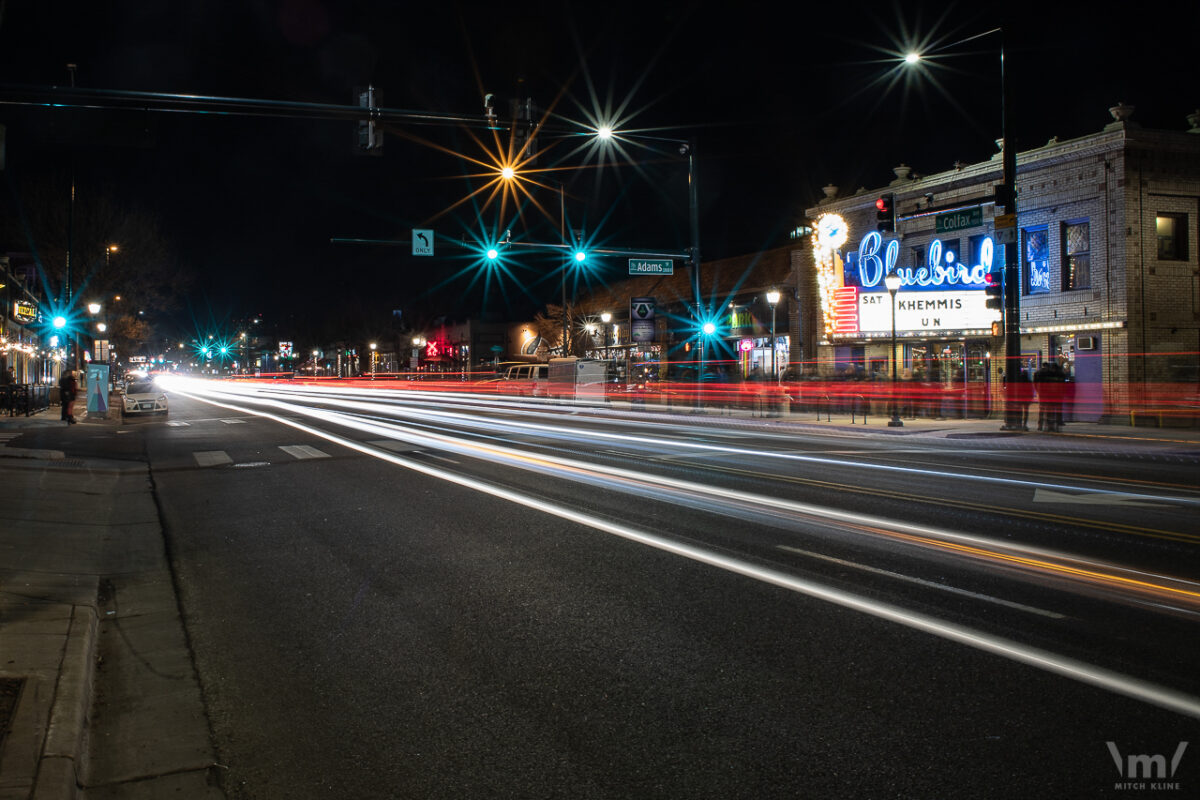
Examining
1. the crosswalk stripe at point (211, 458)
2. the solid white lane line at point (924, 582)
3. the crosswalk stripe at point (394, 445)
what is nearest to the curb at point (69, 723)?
the solid white lane line at point (924, 582)

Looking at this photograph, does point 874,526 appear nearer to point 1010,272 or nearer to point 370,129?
point 370,129

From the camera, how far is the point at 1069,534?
837 centimetres

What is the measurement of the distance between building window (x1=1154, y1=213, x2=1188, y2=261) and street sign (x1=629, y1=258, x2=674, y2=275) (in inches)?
612

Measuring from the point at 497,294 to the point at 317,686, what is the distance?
91.7 metres

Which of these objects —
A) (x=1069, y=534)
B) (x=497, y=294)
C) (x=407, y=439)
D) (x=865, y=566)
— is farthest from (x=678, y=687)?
(x=497, y=294)

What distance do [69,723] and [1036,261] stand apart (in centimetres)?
3070

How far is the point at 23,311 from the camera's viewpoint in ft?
133

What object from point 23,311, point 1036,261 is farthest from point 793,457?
point 23,311

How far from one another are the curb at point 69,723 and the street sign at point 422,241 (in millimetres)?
18768

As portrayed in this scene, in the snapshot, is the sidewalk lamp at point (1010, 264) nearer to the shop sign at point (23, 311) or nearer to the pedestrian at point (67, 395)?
the pedestrian at point (67, 395)

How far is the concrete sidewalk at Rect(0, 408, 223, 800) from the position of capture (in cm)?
377

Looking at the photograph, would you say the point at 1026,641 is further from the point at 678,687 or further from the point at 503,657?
the point at 503,657

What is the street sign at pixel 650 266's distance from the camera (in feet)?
91.4

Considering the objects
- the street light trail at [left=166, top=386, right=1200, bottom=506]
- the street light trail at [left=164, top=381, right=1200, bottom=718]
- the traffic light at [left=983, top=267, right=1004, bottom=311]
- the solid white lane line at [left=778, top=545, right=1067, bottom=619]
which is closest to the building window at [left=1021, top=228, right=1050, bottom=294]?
the traffic light at [left=983, top=267, right=1004, bottom=311]
